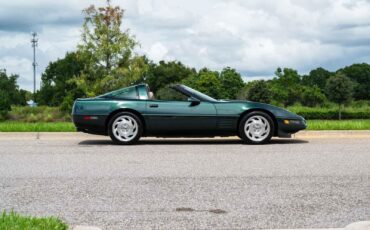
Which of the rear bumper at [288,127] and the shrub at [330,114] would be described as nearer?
the rear bumper at [288,127]

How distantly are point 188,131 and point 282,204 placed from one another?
5621 millimetres

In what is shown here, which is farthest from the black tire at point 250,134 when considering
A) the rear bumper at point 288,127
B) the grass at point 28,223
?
the grass at point 28,223

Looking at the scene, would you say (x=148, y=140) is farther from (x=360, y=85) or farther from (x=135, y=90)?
(x=360, y=85)

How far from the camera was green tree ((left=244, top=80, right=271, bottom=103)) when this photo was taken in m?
67.6

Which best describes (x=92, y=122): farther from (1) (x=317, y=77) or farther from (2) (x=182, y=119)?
(1) (x=317, y=77)

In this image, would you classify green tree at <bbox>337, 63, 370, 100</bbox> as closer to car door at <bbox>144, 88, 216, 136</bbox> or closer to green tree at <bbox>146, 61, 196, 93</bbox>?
green tree at <bbox>146, 61, 196, 93</bbox>

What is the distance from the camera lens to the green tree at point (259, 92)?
67.6 m

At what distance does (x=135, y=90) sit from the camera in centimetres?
1107

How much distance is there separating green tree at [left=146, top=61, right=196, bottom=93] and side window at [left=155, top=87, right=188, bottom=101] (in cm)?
7661

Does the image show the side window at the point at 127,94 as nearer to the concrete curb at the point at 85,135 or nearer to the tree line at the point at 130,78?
the concrete curb at the point at 85,135

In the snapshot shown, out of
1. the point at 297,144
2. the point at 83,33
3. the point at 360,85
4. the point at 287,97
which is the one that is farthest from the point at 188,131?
the point at 360,85

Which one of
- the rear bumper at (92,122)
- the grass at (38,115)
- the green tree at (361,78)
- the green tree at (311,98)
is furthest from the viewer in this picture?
the green tree at (361,78)

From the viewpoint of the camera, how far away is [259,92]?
67.9 meters

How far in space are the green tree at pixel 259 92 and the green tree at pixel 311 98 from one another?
16.8m
